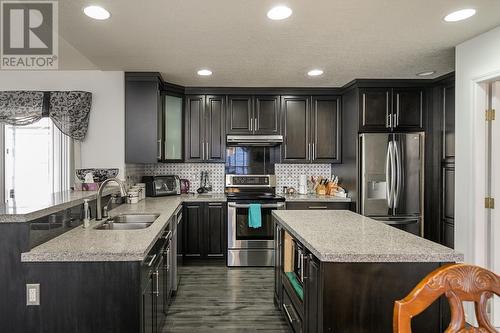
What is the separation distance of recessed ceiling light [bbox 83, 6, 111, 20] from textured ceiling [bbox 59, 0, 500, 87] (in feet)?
0.14

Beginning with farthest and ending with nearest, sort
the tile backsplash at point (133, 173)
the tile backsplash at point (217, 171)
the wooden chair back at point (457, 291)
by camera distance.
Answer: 1. the tile backsplash at point (217, 171)
2. the tile backsplash at point (133, 173)
3. the wooden chair back at point (457, 291)

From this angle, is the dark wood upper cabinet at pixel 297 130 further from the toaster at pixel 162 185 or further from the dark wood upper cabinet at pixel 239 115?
the toaster at pixel 162 185

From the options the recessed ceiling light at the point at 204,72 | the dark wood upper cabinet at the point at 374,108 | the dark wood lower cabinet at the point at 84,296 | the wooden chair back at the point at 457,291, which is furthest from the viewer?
the dark wood upper cabinet at the point at 374,108

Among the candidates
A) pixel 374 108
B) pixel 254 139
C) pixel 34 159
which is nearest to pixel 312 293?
pixel 254 139

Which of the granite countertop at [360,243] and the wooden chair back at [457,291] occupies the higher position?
the wooden chair back at [457,291]

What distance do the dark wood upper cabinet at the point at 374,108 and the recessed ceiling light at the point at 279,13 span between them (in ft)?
7.16

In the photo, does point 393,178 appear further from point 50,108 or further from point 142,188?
point 50,108

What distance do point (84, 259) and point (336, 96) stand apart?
12.7ft

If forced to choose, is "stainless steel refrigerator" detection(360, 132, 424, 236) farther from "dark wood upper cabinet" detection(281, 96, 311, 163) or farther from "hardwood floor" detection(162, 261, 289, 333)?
"hardwood floor" detection(162, 261, 289, 333)

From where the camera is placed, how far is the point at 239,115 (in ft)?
14.7

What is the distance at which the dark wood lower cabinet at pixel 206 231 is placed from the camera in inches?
164

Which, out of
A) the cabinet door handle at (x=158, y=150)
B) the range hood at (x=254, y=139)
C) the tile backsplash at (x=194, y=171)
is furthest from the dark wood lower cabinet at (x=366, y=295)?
the tile backsplash at (x=194, y=171)

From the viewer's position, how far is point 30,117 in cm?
368

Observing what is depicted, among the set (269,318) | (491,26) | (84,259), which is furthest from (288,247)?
(491,26)
